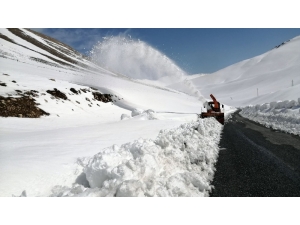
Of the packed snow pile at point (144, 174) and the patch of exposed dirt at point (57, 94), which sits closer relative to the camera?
the packed snow pile at point (144, 174)

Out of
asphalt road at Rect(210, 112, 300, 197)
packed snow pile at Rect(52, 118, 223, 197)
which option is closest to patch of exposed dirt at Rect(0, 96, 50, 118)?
packed snow pile at Rect(52, 118, 223, 197)

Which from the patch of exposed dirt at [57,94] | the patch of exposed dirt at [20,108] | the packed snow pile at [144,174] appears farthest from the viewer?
the patch of exposed dirt at [57,94]

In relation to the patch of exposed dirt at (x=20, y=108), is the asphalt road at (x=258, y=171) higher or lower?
lower

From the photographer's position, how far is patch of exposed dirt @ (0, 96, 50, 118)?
14.8 metres

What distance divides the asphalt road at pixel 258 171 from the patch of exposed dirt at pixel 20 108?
1251cm

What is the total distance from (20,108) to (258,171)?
1491cm

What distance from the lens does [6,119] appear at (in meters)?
13.5

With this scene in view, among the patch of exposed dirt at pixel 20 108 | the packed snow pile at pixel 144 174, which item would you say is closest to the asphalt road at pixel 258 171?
the packed snow pile at pixel 144 174

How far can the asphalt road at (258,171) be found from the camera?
14.6 feet

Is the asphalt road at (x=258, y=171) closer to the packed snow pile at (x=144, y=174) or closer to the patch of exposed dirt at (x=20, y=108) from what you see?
the packed snow pile at (x=144, y=174)

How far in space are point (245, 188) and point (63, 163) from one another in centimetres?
364

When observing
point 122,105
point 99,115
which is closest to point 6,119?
point 99,115

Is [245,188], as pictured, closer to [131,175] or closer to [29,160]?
[131,175]

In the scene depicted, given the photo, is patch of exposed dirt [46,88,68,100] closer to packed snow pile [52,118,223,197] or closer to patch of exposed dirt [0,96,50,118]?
patch of exposed dirt [0,96,50,118]
